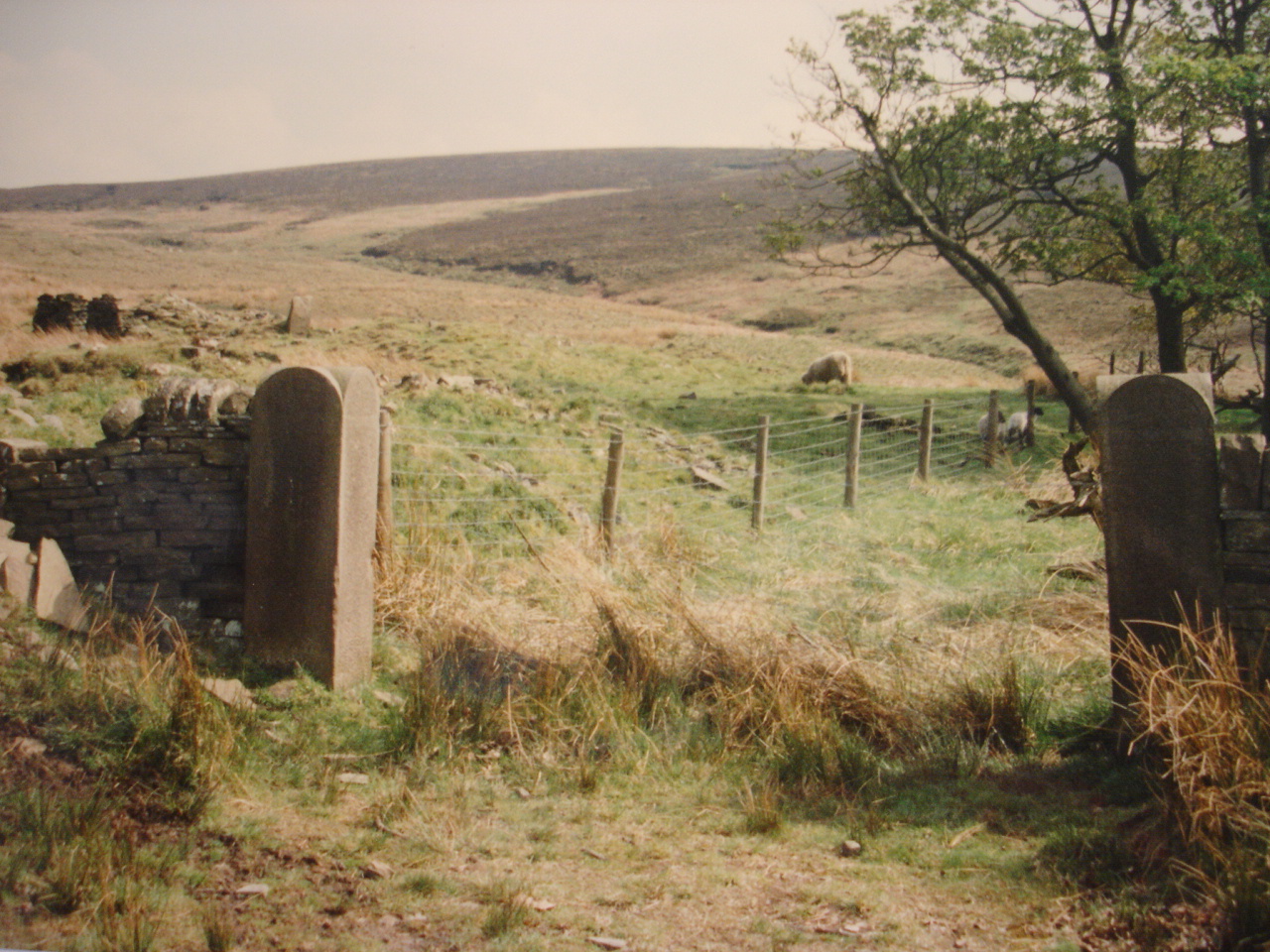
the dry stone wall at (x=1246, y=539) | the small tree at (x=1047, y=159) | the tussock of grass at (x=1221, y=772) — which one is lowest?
the tussock of grass at (x=1221, y=772)

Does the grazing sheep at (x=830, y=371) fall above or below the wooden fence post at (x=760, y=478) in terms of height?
above

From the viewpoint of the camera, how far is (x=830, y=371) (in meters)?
20.3

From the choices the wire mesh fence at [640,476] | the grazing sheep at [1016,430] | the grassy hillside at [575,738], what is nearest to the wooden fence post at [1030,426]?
the grazing sheep at [1016,430]

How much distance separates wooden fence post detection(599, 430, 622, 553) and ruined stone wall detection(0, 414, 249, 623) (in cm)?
311

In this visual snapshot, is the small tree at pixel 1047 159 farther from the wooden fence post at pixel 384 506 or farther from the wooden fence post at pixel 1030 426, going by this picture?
the wooden fence post at pixel 384 506

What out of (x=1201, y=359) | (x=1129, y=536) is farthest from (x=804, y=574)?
(x=1201, y=359)

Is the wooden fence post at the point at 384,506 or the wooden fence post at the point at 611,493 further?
the wooden fence post at the point at 611,493

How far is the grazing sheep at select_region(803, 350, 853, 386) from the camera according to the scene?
2019 cm

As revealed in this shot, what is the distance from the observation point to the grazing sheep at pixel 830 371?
66.2 ft

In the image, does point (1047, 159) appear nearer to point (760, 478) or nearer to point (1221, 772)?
point (760, 478)

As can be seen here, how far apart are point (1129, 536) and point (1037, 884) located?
5.28 feet

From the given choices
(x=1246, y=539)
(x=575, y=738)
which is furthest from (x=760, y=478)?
(x=1246, y=539)

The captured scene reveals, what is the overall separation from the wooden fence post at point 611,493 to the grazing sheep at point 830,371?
1330 centimetres

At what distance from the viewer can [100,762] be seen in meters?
3.50
